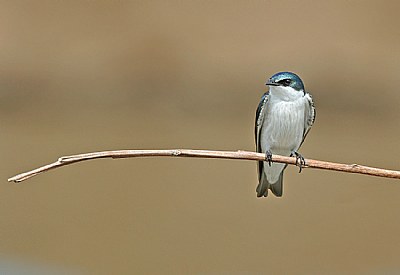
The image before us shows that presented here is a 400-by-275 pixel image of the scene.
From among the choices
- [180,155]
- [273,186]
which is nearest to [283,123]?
[273,186]

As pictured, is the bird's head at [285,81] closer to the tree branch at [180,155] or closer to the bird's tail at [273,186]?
the bird's tail at [273,186]

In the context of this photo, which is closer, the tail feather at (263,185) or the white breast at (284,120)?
the white breast at (284,120)

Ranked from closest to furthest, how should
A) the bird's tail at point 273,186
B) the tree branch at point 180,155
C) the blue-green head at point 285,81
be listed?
the tree branch at point 180,155, the blue-green head at point 285,81, the bird's tail at point 273,186

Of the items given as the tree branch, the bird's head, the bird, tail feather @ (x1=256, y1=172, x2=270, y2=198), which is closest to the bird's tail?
tail feather @ (x1=256, y1=172, x2=270, y2=198)

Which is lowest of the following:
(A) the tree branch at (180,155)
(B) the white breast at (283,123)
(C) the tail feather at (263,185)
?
(C) the tail feather at (263,185)

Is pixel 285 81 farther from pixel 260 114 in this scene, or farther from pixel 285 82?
pixel 260 114

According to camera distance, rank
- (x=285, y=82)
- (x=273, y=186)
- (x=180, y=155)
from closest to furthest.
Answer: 1. (x=180, y=155)
2. (x=285, y=82)
3. (x=273, y=186)

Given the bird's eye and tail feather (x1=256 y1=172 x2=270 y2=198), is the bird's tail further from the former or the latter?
the bird's eye

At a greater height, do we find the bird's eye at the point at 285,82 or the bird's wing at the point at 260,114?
the bird's eye at the point at 285,82

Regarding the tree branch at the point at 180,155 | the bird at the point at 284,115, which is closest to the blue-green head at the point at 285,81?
the bird at the point at 284,115

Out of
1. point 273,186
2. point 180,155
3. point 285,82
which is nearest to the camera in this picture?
point 180,155

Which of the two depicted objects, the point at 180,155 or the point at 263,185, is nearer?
the point at 180,155

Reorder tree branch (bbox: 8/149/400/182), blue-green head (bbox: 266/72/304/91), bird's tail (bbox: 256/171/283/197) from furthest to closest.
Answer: bird's tail (bbox: 256/171/283/197), blue-green head (bbox: 266/72/304/91), tree branch (bbox: 8/149/400/182)

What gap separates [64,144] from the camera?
3703 mm
